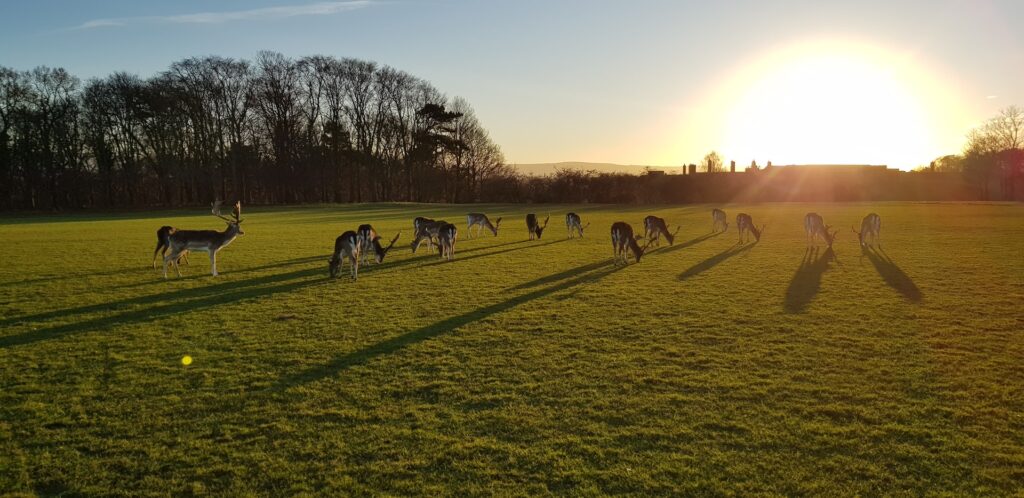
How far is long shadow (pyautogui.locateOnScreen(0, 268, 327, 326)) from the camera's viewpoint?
1069 centimetres

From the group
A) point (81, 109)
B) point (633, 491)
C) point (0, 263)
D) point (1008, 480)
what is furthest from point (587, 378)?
point (81, 109)

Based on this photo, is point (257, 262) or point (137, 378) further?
point (257, 262)

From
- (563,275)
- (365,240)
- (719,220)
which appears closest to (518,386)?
(563,275)

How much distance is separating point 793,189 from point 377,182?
53.9 m

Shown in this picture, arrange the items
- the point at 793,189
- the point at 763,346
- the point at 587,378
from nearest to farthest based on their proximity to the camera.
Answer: the point at 587,378
the point at 763,346
the point at 793,189

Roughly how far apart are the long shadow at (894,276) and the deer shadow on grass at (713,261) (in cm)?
396

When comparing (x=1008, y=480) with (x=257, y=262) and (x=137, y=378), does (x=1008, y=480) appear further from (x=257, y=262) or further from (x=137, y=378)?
(x=257, y=262)

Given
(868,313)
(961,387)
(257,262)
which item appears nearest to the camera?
(961,387)

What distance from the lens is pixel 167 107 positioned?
61.2 metres

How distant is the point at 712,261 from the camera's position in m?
17.4

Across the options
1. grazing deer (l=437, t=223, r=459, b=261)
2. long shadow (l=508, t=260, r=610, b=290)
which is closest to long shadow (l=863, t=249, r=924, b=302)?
long shadow (l=508, t=260, r=610, b=290)

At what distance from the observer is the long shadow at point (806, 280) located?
1116cm

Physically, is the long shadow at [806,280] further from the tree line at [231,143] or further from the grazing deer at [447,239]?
the tree line at [231,143]

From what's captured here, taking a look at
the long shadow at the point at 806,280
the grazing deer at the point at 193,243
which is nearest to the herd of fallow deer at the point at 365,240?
the grazing deer at the point at 193,243
